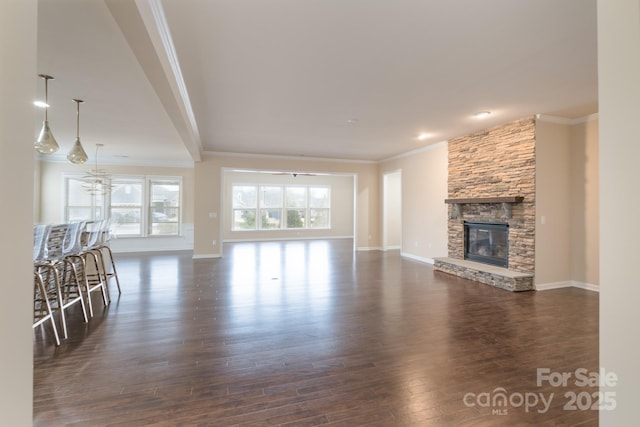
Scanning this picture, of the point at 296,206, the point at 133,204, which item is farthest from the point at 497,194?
the point at 133,204

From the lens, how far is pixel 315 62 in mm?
3006

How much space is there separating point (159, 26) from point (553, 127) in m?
5.64

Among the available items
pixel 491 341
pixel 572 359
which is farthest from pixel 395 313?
pixel 572 359

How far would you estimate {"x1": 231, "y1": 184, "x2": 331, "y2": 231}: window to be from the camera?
11.6 meters

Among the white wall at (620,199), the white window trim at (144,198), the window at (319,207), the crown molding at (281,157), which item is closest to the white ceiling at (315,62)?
the white wall at (620,199)

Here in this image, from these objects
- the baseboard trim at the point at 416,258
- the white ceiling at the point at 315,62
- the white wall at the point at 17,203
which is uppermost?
the white ceiling at the point at 315,62

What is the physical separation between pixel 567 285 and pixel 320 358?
4.83 meters

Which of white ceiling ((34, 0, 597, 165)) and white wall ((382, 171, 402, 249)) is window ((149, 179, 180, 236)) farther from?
white wall ((382, 171, 402, 249))

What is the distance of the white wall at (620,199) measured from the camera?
103 cm

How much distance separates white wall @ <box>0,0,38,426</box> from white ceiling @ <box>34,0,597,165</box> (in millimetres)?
1152

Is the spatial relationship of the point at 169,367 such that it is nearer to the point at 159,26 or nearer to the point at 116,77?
the point at 159,26

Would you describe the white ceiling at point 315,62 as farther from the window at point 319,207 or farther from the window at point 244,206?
the window at point 319,207

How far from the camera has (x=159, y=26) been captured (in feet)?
7.47

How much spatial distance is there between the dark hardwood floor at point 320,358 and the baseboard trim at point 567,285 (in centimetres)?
14
